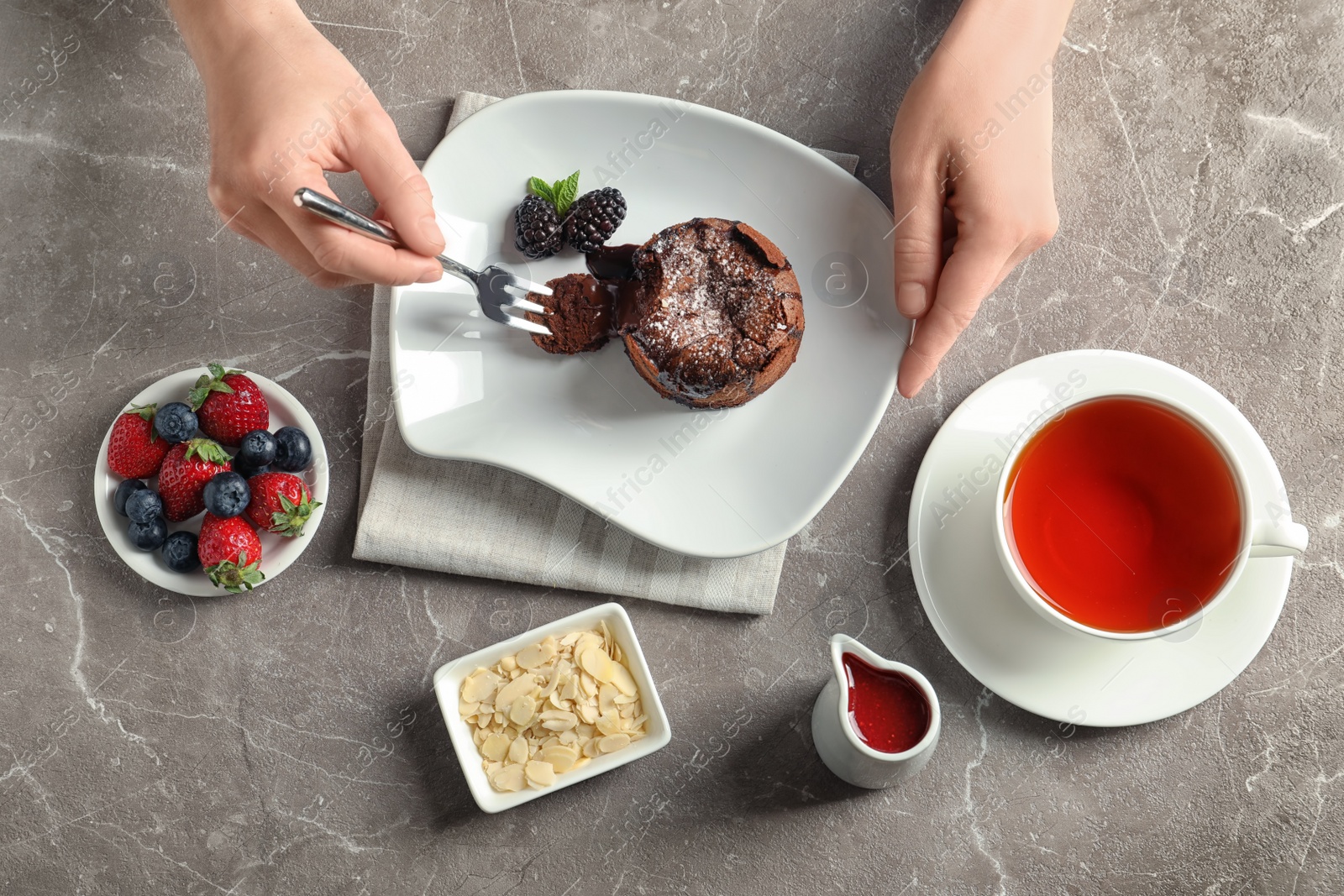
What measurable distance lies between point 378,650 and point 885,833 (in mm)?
1269

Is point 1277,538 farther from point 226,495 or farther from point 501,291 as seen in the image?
point 226,495

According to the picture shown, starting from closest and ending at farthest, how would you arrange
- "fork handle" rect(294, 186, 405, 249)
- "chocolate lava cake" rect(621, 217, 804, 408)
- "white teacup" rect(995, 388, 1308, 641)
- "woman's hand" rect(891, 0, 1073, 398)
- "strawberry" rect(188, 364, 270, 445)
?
1. "fork handle" rect(294, 186, 405, 249)
2. "white teacup" rect(995, 388, 1308, 641)
3. "woman's hand" rect(891, 0, 1073, 398)
4. "chocolate lava cake" rect(621, 217, 804, 408)
5. "strawberry" rect(188, 364, 270, 445)

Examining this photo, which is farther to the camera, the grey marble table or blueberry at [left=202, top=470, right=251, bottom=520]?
the grey marble table

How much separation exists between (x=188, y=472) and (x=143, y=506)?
12 cm

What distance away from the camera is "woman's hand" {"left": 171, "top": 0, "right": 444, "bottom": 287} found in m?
1.66

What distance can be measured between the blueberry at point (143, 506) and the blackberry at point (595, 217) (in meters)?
1.10

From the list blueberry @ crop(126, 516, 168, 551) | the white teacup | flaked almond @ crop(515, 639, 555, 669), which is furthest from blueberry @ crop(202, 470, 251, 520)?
the white teacup

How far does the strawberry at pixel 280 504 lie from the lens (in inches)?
75.9

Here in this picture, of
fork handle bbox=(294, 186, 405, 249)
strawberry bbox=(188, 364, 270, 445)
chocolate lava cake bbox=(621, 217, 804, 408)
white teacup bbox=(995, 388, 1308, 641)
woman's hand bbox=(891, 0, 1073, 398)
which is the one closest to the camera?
fork handle bbox=(294, 186, 405, 249)

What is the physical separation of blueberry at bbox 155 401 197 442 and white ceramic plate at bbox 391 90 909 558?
0.49 meters

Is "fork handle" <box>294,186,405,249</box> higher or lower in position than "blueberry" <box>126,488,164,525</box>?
higher

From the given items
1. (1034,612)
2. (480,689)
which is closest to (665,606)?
(480,689)

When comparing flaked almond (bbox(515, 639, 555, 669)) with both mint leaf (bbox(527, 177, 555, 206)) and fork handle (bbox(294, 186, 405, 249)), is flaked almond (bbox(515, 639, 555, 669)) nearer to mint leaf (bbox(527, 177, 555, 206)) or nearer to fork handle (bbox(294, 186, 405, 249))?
fork handle (bbox(294, 186, 405, 249))

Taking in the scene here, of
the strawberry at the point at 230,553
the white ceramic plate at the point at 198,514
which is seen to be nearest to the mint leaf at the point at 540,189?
the white ceramic plate at the point at 198,514
